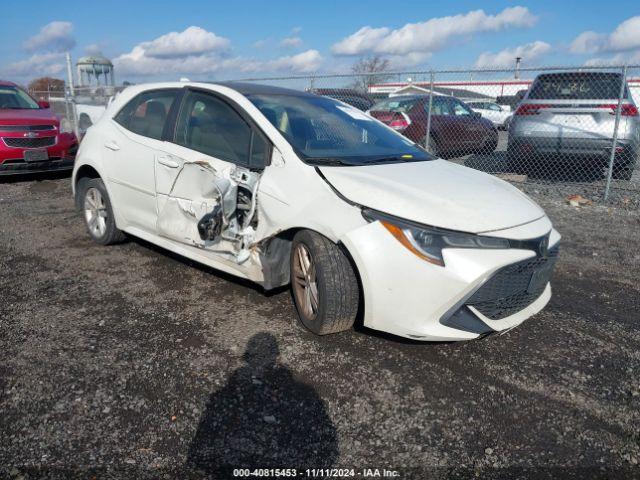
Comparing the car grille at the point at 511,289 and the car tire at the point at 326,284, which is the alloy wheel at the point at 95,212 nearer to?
the car tire at the point at 326,284

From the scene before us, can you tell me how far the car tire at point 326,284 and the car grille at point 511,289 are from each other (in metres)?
0.68

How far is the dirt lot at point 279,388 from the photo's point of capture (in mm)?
2182

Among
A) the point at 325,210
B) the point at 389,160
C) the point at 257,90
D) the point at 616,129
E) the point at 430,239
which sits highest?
the point at 257,90

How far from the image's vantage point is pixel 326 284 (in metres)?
2.87

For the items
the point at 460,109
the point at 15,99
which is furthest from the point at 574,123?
the point at 15,99

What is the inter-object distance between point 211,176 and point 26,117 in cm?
628

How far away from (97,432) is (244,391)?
717mm

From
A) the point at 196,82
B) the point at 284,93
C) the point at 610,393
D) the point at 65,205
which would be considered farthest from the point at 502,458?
the point at 65,205

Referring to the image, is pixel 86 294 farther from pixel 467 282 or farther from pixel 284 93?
pixel 467 282

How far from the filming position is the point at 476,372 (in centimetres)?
287

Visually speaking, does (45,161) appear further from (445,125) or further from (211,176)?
(445,125)

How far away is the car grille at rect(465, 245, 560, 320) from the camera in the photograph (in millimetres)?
2676

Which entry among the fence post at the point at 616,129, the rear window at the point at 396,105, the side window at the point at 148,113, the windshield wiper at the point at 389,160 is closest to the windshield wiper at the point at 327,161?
the windshield wiper at the point at 389,160

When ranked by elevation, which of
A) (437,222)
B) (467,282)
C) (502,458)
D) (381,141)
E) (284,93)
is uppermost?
(284,93)
